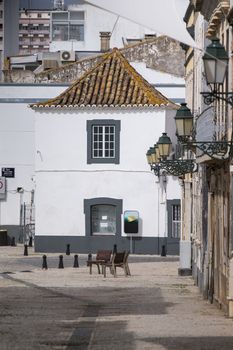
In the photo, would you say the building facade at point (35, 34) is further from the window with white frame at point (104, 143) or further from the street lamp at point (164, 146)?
the street lamp at point (164, 146)

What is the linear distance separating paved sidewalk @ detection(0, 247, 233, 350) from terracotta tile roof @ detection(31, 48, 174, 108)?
32.9 ft

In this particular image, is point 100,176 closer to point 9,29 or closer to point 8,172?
point 8,172

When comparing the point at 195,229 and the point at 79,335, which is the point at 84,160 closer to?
the point at 195,229

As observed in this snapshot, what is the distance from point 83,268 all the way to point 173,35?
61.3 ft

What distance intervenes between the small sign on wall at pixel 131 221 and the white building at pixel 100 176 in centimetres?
17

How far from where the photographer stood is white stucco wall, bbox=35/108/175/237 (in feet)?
134

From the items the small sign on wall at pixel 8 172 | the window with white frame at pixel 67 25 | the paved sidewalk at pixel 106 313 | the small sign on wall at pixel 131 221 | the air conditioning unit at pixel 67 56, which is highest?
the window with white frame at pixel 67 25

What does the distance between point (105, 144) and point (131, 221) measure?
2794 mm

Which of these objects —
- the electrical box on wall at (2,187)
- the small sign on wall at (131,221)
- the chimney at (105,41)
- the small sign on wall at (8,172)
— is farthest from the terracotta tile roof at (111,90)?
the chimney at (105,41)

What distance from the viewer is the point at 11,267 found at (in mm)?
34125

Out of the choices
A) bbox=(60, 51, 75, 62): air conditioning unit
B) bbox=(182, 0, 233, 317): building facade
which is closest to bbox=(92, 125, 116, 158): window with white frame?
bbox=(182, 0, 233, 317): building facade

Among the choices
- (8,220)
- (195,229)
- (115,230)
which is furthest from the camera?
(8,220)

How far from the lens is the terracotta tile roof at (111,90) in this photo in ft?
135

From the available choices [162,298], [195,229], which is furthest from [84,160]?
[162,298]
